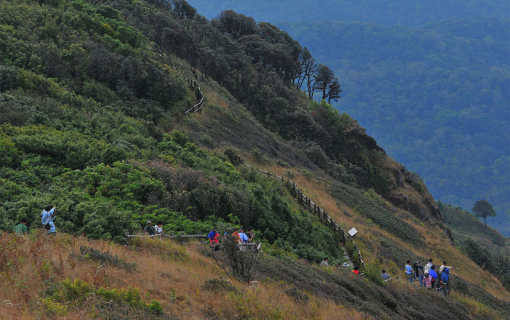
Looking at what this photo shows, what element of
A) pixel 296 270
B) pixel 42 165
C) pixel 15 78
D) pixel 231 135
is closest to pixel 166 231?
pixel 296 270

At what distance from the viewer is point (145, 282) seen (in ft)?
27.4

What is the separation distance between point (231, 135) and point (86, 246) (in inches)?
993

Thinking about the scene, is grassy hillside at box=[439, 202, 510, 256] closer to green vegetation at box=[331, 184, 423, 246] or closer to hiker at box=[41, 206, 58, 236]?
green vegetation at box=[331, 184, 423, 246]

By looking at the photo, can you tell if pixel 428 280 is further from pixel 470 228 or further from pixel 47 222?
pixel 470 228

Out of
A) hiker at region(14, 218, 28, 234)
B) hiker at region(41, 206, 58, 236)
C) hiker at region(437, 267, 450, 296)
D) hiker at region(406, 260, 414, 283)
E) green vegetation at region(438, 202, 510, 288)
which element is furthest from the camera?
green vegetation at region(438, 202, 510, 288)

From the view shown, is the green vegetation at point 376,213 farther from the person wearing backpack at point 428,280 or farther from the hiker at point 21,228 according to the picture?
the hiker at point 21,228

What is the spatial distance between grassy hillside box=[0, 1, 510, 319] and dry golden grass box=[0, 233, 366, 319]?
0.04 metres

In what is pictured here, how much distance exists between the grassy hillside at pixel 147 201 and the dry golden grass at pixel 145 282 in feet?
0.13

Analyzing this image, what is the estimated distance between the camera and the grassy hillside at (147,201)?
800 cm

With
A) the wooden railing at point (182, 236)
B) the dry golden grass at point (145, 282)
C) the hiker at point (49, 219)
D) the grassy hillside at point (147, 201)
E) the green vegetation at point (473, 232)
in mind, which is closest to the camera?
the dry golden grass at point (145, 282)

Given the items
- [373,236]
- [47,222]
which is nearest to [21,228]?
[47,222]

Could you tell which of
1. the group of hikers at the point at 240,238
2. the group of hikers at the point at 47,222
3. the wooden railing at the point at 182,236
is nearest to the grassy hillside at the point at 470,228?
the group of hikers at the point at 240,238

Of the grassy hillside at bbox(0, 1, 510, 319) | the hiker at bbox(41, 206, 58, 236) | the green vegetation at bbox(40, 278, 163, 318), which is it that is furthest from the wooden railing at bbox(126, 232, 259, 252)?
the green vegetation at bbox(40, 278, 163, 318)

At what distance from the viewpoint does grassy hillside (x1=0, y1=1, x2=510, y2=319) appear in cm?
800
